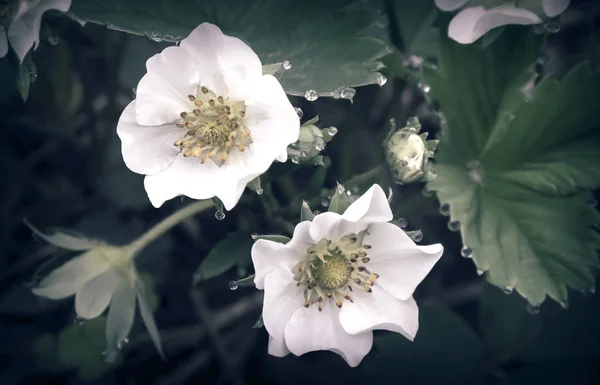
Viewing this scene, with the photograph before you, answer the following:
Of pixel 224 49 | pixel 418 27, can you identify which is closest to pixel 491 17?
pixel 418 27

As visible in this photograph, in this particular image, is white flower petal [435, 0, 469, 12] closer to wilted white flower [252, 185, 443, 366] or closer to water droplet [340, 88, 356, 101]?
water droplet [340, 88, 356, 101]

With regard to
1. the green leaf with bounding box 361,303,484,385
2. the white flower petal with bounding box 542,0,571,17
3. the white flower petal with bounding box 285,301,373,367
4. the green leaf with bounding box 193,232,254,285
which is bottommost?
the green leaf with bounding box 361,303,484,385

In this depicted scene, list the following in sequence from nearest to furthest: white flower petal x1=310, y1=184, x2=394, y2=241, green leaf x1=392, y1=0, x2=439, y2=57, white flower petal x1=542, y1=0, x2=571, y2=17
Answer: white flower petal x1=310, y1=184, x2=394, y2=241 → white flower petal x1=542, y1=0, x2=571, y2=17 → green leaf x1=392, y1=0, x2=439, y2=57

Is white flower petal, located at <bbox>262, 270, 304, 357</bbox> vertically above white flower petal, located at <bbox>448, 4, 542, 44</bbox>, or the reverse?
white flower petal, located at <bbox>448, 4, 542, 44</bbox>

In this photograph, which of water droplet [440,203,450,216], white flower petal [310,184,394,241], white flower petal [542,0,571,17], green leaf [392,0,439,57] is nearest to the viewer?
white flower petal [310,184,394,241]

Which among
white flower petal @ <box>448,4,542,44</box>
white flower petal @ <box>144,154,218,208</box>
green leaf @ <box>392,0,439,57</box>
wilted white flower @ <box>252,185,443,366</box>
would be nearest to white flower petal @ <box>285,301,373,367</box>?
wilted white flower @ <box>252,185,443,366</box>

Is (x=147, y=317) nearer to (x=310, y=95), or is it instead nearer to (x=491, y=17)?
(x=310, y=95)

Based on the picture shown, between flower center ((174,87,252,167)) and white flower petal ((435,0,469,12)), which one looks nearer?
flower center ((174,87,252,167))

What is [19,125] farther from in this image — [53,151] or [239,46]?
[239,46]
